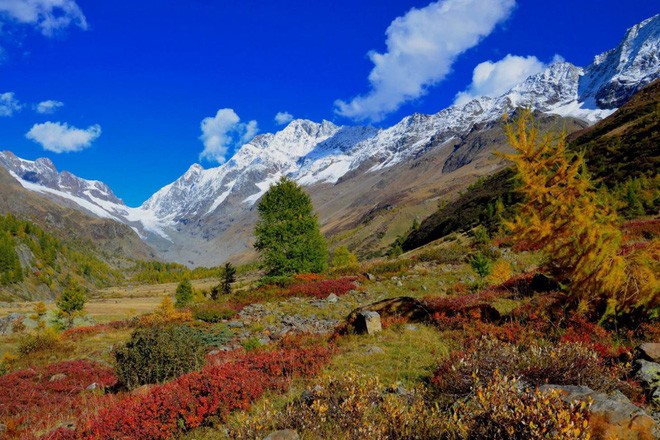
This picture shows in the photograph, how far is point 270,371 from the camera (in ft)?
31.4

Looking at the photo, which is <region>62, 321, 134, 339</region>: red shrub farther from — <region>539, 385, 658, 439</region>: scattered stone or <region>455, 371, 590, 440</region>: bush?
<region>539, 385, 658, 439</region>: scattered stone

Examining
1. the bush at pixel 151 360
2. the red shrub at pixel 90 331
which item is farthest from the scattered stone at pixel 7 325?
the bush at pixel 151 360

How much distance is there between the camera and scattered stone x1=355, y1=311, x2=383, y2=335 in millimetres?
13586

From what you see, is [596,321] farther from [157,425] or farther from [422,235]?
[422,235]

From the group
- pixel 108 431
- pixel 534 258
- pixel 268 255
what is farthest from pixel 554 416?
pixel 268 255

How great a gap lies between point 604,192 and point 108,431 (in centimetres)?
1352

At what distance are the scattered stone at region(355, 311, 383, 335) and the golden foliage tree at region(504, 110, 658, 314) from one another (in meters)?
5.63

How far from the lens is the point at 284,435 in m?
5.58

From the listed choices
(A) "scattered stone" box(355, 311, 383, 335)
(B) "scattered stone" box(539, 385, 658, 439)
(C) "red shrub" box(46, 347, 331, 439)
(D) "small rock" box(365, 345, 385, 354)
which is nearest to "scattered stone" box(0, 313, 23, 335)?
(C) "red shrub" box(46, 347, 331, 439)

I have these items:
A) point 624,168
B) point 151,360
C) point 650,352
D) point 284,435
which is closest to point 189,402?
point 284,435

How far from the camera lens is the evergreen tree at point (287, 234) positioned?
35781 millimetres

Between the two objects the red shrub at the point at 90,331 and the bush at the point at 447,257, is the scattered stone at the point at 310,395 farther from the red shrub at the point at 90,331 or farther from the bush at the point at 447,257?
the bush at the point at 447,257

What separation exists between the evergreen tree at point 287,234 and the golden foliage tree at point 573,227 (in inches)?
1045

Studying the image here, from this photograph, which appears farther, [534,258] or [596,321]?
[534,258]
